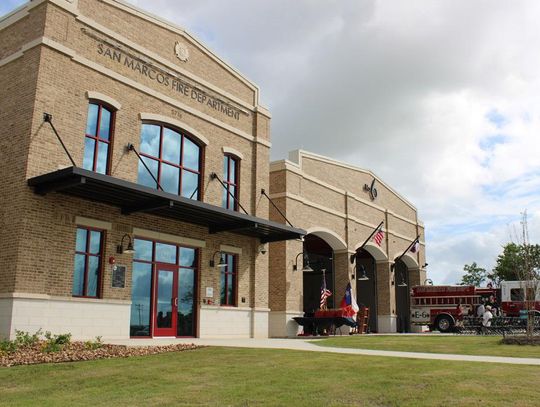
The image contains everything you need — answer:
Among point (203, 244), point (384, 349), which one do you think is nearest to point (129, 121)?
point (203, 244)

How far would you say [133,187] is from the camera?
54.2ft

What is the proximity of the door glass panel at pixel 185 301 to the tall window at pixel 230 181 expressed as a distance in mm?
3609

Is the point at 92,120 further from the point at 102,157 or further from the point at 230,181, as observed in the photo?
the point at 230,181

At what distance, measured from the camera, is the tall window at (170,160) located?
20.4 m

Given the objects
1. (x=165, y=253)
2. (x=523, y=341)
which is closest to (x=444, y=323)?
(x=523, y=341)

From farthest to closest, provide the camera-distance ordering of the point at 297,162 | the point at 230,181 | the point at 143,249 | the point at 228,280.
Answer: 1. the point at 297,162
2. the point at 230,181
3. the point at 228,280
4. the point at 143,249

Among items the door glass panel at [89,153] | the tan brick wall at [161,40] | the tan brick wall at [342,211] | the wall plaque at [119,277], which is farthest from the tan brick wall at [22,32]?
the tan brick wall at [342,211]

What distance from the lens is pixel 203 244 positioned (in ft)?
72.7

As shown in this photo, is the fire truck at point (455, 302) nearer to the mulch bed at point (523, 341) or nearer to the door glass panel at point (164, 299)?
the mulch bed at point (523, 341)

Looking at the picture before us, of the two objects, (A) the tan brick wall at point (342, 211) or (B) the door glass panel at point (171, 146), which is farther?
(A) the tan brick wall at point (342, 211)

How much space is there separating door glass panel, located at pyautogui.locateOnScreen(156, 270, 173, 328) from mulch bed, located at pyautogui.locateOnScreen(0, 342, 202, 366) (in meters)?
4.93

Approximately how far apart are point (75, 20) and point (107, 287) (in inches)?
335

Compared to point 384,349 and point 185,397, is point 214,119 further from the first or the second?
point 185,397

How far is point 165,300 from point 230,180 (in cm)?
622
